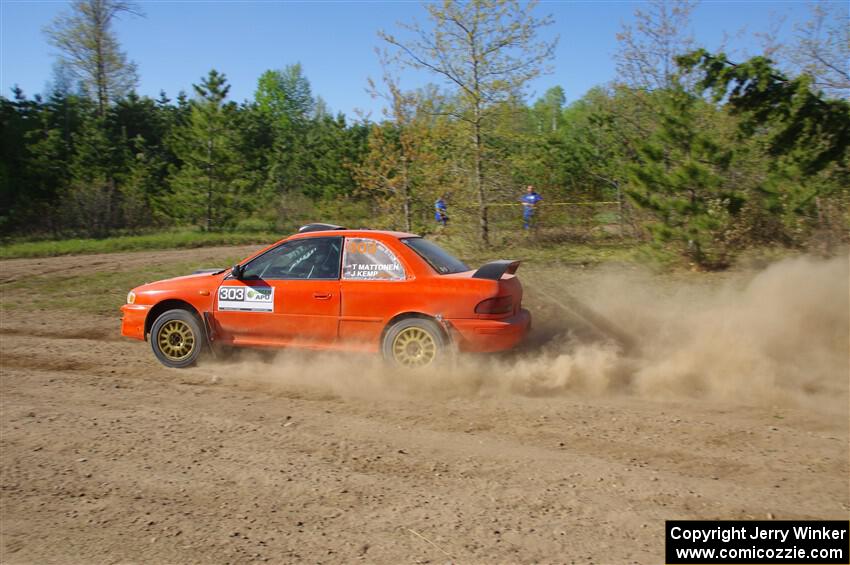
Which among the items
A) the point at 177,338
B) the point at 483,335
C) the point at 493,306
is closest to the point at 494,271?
the point at 493,306

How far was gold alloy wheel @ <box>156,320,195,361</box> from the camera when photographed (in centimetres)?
760

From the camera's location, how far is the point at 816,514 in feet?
12.7

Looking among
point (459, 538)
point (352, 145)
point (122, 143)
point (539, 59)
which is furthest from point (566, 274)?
point (122, 143)

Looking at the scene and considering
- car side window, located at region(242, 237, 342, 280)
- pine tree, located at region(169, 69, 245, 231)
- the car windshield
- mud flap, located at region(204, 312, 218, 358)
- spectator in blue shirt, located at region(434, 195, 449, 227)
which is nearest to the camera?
the car windshield

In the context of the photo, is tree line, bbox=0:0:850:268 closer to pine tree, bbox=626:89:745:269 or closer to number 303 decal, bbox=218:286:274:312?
pine tree, bbox=626:89:745:269

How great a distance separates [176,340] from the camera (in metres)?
7.64

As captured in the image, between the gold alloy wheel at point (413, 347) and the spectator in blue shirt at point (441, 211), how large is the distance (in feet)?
28.8

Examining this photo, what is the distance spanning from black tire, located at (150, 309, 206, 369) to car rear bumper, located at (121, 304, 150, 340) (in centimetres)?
17

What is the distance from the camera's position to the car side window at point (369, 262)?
7.03 metres

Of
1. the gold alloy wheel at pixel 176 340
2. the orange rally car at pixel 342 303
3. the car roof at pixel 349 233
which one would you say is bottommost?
the gold alloy wheel at pixel 176 340

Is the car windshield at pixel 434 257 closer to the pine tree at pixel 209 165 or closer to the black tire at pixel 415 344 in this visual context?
the black tire at pixel 415 344

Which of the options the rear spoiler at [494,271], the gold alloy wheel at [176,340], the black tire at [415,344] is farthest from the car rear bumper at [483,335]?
the gold alloy wheel at [176,340]

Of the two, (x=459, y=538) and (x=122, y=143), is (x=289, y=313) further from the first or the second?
(x=122, y=143)

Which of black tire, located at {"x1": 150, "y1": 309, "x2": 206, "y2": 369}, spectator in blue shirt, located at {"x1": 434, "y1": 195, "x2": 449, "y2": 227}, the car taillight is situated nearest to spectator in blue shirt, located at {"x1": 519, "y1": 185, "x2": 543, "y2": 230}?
spectator in blue shirt, located at {"x1": 434, "y1": 195, "x2": 449, "y2": 227}
